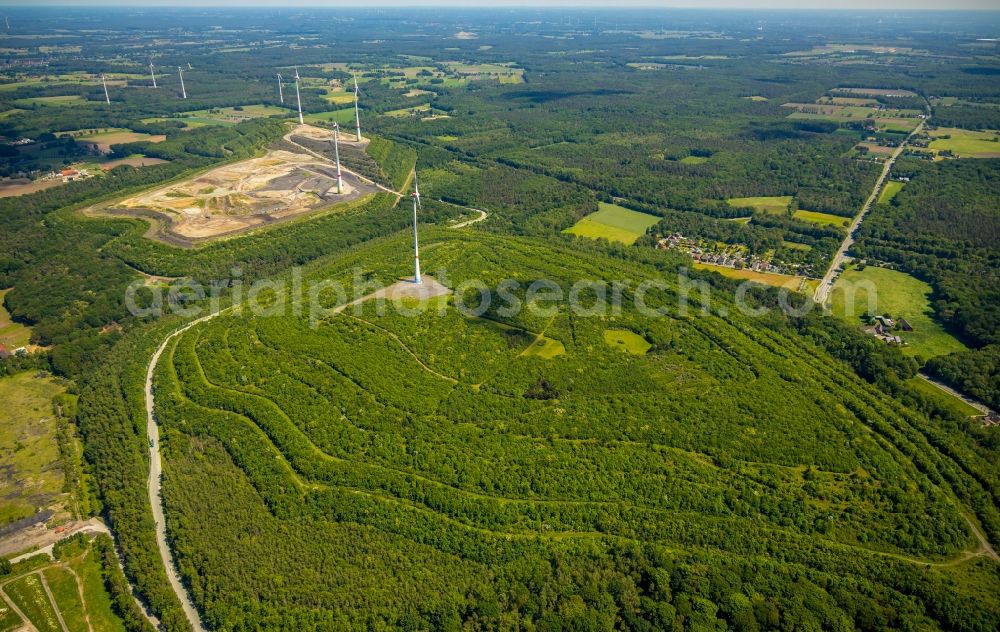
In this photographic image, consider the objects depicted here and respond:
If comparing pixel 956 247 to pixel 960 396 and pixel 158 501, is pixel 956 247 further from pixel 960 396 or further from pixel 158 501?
pixel 158 501

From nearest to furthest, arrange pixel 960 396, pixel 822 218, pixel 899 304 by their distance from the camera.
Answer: pixel 960 396, pixel 899 304, pixel 822 218

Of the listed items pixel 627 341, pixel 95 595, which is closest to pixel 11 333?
pixel 95 595

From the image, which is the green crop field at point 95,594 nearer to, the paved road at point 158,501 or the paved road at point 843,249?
the paved road at point 158,501

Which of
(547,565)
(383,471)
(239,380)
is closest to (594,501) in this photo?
(547,565)

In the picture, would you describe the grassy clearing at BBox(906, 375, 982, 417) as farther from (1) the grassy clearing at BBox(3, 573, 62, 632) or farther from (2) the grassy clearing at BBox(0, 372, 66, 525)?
(2) the grassy clearing at BBox(0, 372, 66, 525)

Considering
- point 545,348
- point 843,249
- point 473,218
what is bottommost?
point 843,249

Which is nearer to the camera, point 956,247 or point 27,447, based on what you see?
point 27,447

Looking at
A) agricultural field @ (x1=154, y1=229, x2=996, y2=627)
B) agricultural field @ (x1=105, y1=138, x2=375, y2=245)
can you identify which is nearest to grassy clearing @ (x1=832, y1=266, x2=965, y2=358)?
agricultural field @ (x1=154, y1=229, x2=996, y2=627)
